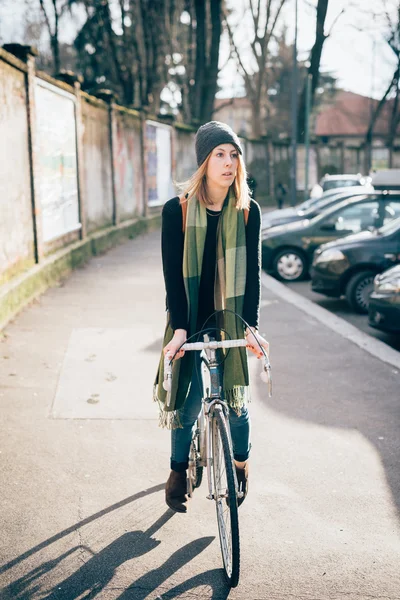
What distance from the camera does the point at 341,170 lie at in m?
47.6

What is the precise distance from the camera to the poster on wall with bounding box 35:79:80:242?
34.6ft

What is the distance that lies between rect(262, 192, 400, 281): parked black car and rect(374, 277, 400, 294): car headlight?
457cm

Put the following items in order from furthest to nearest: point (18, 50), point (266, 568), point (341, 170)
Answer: point (341, 170) < point (18, 50) < point (266, 568)

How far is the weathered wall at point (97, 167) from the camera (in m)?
14.4

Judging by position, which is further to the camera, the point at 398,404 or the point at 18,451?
the point at 398,404

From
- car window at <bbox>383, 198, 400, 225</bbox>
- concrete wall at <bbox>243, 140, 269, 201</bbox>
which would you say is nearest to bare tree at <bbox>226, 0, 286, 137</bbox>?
concrete wall at <bbox>243, 140, 269, 201</bbox>

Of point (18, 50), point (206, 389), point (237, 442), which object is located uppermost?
point (18, 50)

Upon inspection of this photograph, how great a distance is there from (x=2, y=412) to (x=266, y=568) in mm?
2739

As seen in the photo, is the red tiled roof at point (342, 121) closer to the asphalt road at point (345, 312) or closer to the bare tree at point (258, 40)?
the bare tree at point (258, 40)

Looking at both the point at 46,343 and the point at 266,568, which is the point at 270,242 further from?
the point at 266,568

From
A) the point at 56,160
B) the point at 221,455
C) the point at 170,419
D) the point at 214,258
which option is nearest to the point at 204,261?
the point at 214,258

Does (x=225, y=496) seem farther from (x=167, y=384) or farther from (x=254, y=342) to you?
(x=254, y=342)

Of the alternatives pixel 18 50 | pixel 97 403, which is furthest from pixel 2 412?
pixel 18 50

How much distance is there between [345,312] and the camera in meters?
10.4
